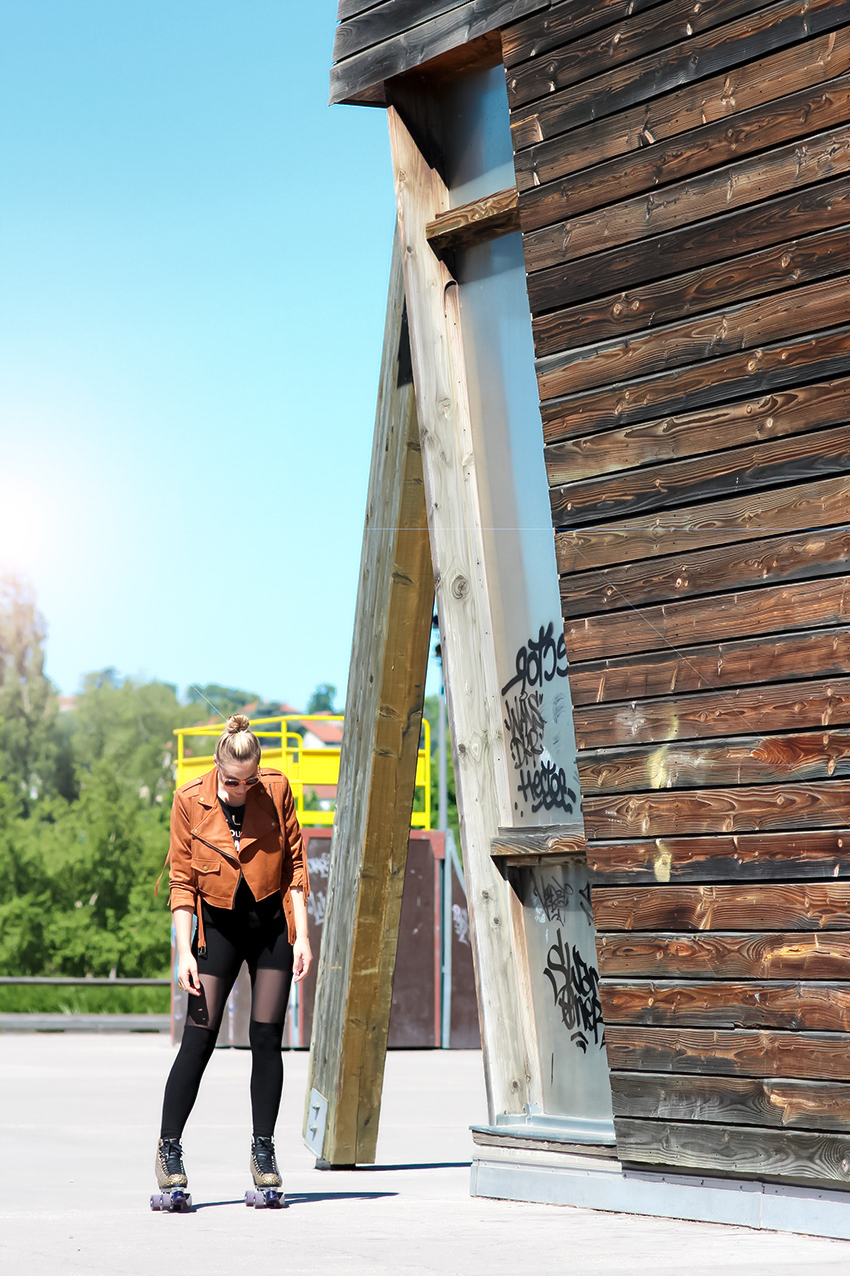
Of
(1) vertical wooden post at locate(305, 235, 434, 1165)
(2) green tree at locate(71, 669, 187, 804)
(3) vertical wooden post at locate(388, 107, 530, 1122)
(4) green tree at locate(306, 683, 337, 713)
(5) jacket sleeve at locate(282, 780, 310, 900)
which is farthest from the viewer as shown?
(4) green tree at locate(306, 683, 337, 713)

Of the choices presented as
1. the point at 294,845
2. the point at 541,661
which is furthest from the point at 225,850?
the point at 541,661

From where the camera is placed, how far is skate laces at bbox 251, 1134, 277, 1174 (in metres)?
6.43

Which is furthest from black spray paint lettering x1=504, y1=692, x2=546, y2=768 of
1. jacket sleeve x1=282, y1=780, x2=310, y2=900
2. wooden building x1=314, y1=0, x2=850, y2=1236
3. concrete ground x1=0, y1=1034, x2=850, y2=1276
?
concrete ground x1=0, y1=1034, x2=850, y2=1276

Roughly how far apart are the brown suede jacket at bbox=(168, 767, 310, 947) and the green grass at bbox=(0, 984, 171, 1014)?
113ft

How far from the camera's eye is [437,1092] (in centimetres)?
1331

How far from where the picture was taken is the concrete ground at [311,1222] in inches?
199

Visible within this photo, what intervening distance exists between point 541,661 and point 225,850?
4.82 ft

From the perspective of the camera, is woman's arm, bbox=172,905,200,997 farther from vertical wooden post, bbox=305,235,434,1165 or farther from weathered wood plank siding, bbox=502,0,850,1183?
vertical wooden post, bbox=305,235,434,1165

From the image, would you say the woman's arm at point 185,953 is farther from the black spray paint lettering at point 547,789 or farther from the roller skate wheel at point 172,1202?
the black spray paint lettering at point 547,789

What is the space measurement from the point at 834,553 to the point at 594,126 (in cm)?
193

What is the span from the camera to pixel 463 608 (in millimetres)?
7281

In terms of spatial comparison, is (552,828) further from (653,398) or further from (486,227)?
(486,227)

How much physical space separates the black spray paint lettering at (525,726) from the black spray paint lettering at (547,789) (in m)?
0.07

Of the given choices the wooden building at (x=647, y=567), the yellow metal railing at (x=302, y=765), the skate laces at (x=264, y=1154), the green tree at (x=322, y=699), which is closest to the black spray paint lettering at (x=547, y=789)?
the wooden building at (x=647, y=567)
